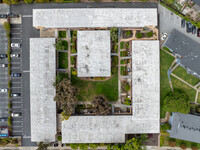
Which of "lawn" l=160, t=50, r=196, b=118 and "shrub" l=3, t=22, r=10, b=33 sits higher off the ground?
"shrub" l=3, t=22, r=10, b=33

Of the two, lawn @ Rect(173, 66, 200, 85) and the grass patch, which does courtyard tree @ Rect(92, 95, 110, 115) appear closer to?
the grass patch

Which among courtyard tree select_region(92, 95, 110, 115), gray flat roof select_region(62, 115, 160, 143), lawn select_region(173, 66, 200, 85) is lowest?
gray flat roof select_region(62, 115, 160, 143)

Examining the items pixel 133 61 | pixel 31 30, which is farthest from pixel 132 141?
pixel 31 30

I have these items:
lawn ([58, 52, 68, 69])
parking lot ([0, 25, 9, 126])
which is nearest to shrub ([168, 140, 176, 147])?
lawn ([58, 52, 68, 69])

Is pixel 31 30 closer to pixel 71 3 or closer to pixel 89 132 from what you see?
pixel 71 3

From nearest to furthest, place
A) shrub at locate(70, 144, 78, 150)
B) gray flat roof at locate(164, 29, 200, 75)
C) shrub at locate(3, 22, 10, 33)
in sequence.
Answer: shrub at locate(70, 144, 78, 150)
gray flat roof at locate(164, 29, 200, 75)
shrub at locate(3, 22, 10, 33)

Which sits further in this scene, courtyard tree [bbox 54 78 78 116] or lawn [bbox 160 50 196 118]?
lawn [bbox 160 50 196 118]

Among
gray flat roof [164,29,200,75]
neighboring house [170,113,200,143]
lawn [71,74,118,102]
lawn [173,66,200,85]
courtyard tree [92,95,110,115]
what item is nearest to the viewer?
courtyard tree [92,95,110,115]

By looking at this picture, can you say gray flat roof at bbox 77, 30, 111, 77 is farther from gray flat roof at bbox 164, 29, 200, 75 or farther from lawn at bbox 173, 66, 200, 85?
lawn at bbox 173, 66, 200, 85
